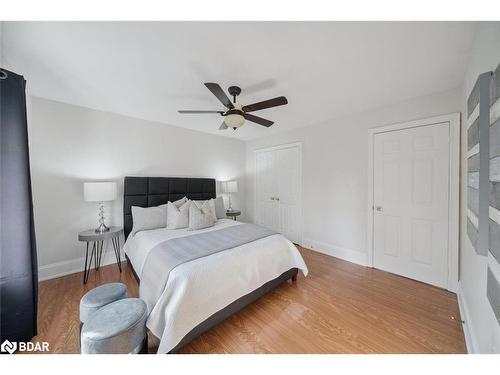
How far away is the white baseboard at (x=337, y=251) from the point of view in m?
2.84

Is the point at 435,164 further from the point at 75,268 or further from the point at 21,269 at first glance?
the point at 75,268

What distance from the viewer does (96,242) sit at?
106 inches

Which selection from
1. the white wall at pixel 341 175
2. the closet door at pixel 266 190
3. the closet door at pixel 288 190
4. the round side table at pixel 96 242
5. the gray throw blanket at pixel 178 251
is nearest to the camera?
the gray throw blanket at pixel 178 251

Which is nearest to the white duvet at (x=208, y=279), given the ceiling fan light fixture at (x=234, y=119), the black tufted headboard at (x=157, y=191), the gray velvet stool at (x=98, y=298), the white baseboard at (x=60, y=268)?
the gray velvet stool at (x=98, y=298)

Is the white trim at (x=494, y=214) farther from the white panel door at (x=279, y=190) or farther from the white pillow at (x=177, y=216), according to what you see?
the white pillow at (x=177, y=216)

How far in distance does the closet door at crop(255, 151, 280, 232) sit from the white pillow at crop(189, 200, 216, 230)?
1.69 m

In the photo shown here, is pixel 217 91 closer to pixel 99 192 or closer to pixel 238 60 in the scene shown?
pixel 238 60

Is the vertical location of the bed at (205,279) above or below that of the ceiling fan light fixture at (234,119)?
below

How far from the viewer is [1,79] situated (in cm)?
129

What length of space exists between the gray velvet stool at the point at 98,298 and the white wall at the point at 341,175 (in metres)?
2.97

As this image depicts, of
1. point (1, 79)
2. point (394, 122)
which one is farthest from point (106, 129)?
point (394, 122)

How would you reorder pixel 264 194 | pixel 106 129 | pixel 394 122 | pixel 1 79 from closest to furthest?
pixel 1 79 → pixel 394 122 → pixel 106 129 → pixel 264 194

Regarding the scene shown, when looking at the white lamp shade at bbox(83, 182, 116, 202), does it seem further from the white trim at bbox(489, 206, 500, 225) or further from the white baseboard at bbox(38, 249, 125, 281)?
the white trim at bbox(489, 206, 500, 225)
